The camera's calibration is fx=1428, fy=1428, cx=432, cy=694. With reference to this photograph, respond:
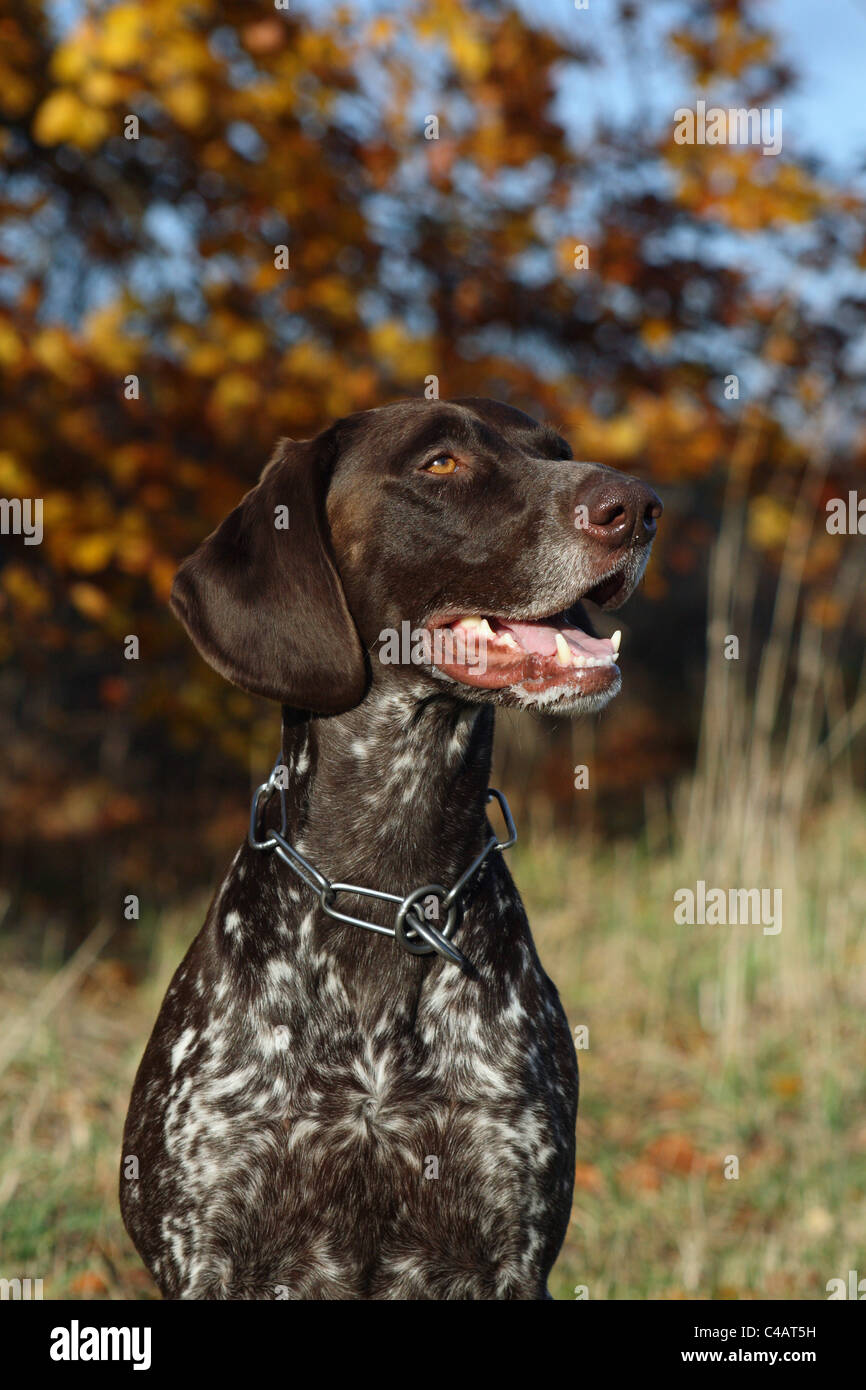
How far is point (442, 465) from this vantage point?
3023 millimetres

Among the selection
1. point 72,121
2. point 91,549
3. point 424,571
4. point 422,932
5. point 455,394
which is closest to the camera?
point 422,932

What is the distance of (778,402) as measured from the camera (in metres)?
7.84

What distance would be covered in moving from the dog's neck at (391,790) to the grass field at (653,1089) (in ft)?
4.69

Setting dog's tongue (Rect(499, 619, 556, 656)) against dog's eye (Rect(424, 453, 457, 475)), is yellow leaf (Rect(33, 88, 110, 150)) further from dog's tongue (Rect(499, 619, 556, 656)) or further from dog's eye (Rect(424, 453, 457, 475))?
dog's tongue (Rect(499, 619, 556, 656))

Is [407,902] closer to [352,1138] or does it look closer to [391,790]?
[391,790]

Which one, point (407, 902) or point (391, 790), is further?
point (391, 790)

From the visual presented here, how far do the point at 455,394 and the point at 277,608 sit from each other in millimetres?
4341

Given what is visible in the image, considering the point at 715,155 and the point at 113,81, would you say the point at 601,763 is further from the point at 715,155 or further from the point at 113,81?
the point at 113,81

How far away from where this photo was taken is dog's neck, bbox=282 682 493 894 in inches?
117

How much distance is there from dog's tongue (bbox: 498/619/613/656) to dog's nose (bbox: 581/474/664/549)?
0.74 feet

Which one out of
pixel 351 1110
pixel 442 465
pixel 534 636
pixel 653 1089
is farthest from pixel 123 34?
pixel 653 1089

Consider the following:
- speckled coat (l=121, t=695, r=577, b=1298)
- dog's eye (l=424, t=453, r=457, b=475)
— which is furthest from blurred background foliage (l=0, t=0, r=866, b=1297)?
dog's eye (l=424, t=453, r=457, b=475)

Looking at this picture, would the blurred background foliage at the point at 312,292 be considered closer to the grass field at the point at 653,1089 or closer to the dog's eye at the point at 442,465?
the grass field at the point at 653,1089

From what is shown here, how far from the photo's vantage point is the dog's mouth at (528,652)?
2848 millimetres
